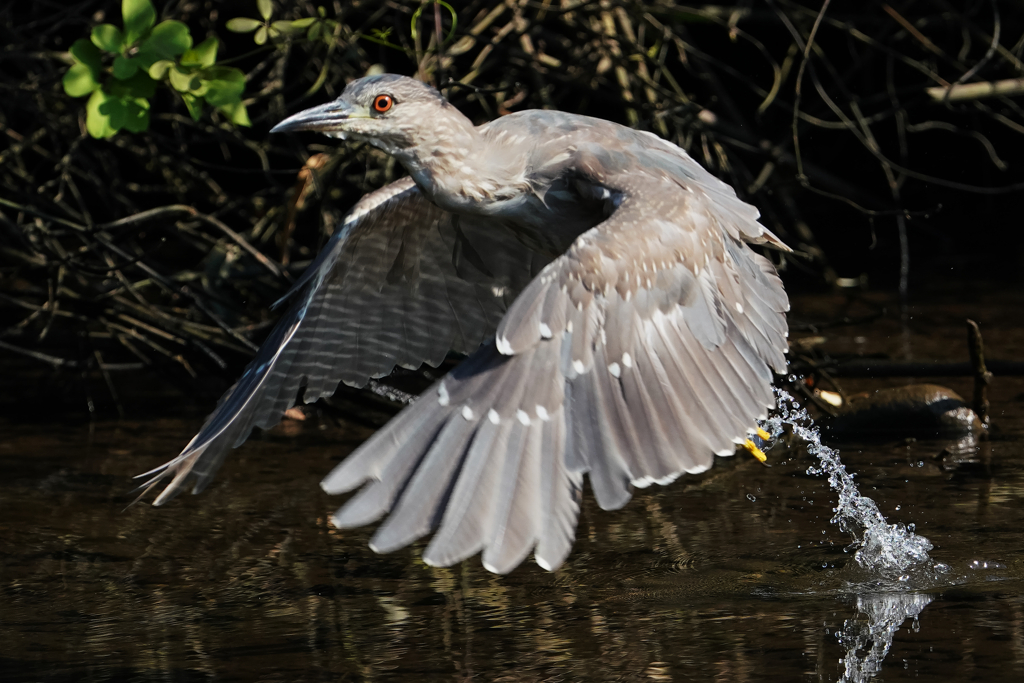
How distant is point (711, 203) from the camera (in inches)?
147

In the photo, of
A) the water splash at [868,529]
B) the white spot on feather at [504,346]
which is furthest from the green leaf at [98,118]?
the water splash at [868,529]

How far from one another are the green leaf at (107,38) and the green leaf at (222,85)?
26 cm

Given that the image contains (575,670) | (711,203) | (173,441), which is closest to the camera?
(575,670)

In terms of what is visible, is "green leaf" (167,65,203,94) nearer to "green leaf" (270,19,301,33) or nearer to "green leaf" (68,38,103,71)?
"green leaf" (68,38,103,71)

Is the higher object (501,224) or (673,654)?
(501,224)

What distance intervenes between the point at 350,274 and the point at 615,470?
5.41 feet

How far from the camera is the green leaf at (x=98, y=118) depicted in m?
4.01

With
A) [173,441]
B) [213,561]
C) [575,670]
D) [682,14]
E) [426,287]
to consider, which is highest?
[682,14]

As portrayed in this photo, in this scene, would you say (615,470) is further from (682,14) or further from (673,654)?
(682,14)

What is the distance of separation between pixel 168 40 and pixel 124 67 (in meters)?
0.15

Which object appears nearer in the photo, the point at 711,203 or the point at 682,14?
the point at 711,203

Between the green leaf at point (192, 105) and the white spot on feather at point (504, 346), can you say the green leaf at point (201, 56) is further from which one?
the white spot on feather at point (504, 346)

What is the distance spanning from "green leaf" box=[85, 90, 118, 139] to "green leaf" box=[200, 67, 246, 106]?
0.30 metres

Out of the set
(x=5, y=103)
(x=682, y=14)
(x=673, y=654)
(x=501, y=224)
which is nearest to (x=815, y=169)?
(x=682, y=14)
